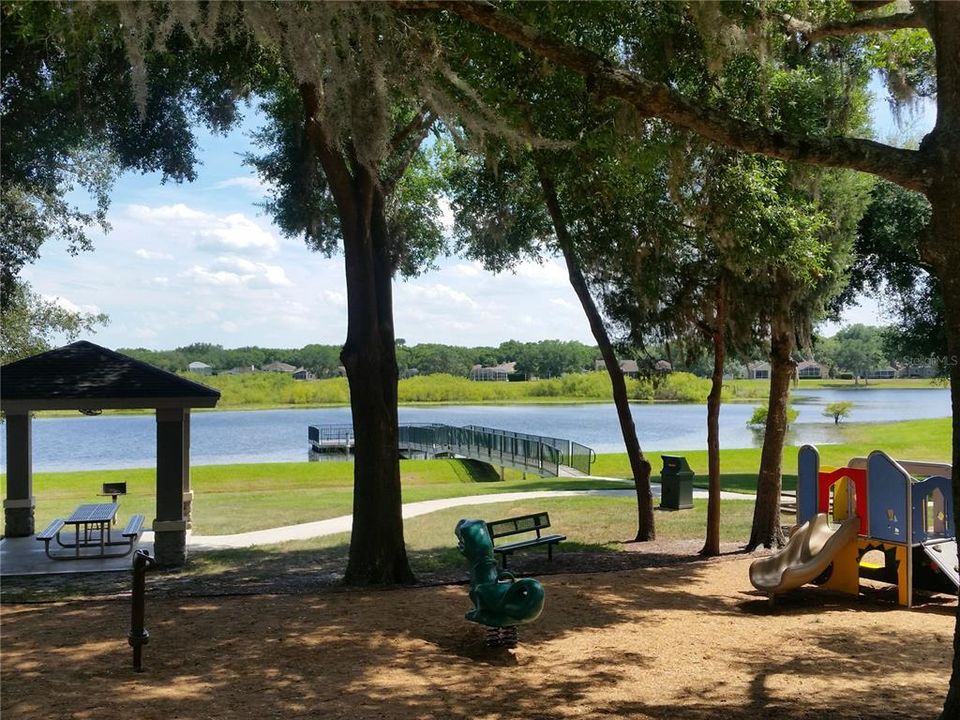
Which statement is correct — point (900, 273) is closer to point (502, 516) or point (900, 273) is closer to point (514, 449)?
point (502, 516)

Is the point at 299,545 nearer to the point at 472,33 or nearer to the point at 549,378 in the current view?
the point at 472,33

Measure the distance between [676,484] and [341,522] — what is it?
262 inches

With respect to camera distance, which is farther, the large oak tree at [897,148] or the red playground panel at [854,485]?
the red playground panel at [854,485]

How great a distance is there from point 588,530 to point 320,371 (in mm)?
72197

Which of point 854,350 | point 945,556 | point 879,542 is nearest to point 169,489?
point 879,542

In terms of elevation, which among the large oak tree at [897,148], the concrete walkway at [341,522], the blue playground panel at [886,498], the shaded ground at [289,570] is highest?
the large oak tree at [897,148]

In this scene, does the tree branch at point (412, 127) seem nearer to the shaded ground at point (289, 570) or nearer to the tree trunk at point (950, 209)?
the shaded ground at point (289, 570)

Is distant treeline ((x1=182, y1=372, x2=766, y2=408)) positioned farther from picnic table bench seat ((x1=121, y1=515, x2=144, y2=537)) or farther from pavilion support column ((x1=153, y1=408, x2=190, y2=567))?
pavilion support column ((x1=153, y1=408, x2=190, y2=567))

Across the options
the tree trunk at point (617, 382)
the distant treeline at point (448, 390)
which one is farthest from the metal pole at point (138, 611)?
the distant treeline at point (448, 390)

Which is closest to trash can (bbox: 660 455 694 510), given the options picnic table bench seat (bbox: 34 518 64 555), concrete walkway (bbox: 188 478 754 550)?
concrete walkway (bbox: 188 478 754 550)

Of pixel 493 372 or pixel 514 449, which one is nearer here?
pixel 514 449

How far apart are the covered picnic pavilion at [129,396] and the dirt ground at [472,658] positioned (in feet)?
8.03

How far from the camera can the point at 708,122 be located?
209 inches

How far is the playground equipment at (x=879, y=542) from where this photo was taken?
877 centimetres
